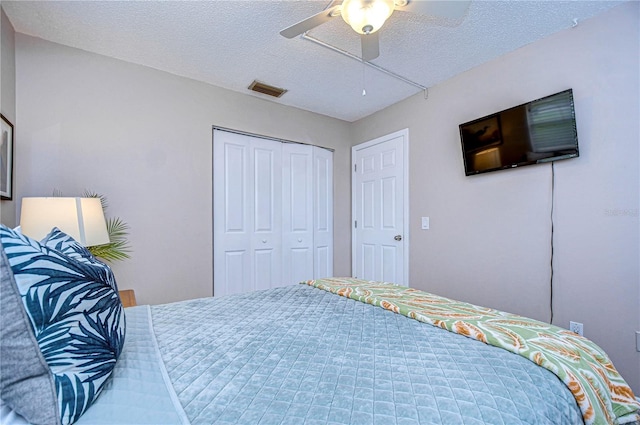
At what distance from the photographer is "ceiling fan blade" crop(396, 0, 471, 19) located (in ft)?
4.76

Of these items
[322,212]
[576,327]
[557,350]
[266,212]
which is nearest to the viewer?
[557,350]

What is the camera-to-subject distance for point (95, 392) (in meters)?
0.67

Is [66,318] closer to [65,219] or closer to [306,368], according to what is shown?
[306,368]

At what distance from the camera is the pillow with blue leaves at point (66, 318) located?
61cm

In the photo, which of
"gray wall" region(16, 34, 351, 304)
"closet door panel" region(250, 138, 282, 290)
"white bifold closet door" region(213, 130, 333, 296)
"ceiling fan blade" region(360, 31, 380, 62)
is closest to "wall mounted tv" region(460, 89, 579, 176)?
"ceiling fan blade" region(360, 31, 380, 62)

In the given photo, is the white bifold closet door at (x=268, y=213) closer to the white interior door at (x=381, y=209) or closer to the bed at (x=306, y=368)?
the white interior door at (x=381, y=209)

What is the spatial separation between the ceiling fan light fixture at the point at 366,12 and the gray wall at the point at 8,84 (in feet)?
6.92

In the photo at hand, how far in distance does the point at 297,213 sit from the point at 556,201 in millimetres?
2402

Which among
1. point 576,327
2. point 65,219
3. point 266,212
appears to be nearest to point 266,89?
point 266,212

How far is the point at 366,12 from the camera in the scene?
1.49 metres

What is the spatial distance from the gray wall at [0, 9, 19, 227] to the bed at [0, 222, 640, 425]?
4.82 feet

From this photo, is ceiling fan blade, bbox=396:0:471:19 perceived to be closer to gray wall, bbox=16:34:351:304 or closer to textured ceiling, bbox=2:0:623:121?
textured ceiling, bbox=2:0:623:121

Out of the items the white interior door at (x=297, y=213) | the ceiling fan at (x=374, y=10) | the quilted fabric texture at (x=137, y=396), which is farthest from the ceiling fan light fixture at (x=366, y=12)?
the white interior door at (x=297, y=213)

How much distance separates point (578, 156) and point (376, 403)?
2.22 m
